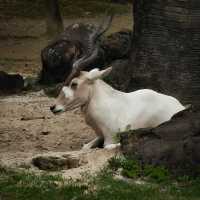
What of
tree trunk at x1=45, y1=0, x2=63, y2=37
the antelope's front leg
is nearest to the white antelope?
the antelope's front leg

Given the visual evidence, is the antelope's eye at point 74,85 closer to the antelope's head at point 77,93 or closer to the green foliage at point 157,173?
the antelope's head at point 77,93

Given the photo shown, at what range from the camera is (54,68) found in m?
15.0

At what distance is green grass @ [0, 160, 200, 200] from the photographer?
7277mm

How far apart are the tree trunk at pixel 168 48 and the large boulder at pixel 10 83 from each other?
3496 mm

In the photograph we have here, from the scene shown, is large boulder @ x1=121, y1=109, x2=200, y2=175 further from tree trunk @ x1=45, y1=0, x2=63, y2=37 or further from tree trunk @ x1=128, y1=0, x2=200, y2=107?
tree trunk @ x1=45, y1=0, x2=63, y2=37

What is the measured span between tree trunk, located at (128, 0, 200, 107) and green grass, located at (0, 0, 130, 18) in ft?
50.3

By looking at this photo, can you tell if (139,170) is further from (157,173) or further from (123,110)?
(123,110)

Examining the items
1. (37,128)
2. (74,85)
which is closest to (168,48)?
(37,128)

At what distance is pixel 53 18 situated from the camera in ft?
70.6

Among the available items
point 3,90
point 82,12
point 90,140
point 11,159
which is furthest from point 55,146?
point 82,12

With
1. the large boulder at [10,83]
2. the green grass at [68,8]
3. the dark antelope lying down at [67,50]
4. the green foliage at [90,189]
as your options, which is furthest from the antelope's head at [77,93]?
the green grass at [68,8]

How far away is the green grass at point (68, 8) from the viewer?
26891mm

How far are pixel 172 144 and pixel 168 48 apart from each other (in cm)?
343

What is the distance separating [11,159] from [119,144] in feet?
3.66
